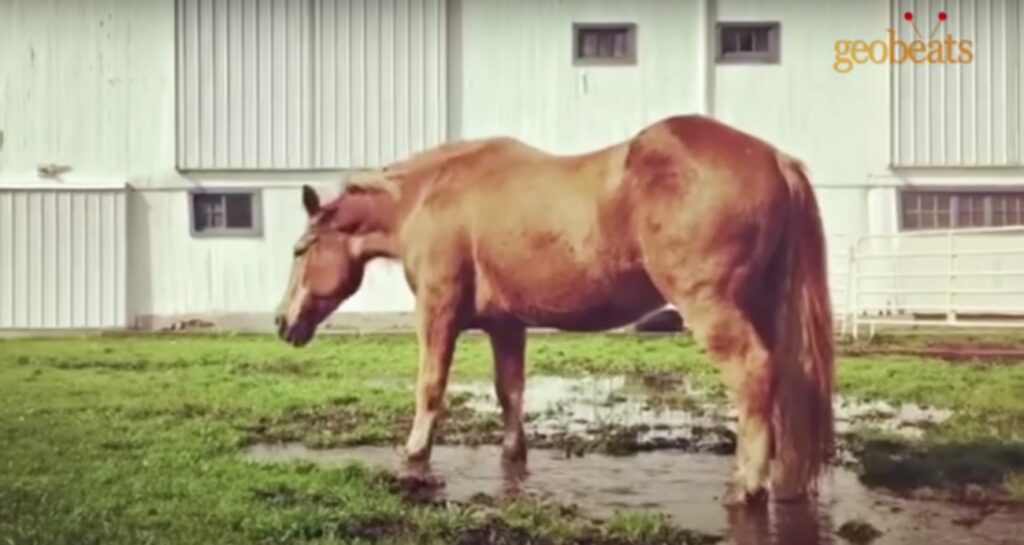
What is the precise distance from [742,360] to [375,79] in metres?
3.43

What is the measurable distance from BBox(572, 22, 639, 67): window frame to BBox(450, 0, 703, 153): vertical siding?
2 cm

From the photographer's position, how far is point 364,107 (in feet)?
23.1

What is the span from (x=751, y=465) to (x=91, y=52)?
13.9 ft

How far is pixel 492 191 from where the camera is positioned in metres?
4.71

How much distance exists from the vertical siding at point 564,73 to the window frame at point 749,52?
13 centimetres

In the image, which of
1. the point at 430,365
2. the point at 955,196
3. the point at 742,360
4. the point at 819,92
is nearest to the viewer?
the point at 742,360

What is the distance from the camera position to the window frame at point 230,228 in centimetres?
705

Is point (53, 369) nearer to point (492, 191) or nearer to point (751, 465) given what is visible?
point (492, 191)

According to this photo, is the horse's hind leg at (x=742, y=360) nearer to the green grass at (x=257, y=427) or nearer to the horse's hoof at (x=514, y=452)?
the green grass at (x=257, y=427)

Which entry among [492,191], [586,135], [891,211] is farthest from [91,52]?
[891,211]

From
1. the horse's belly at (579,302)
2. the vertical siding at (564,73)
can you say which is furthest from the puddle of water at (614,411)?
the vertical siding at (564,73)

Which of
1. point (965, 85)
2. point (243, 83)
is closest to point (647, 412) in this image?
point (965, 85)

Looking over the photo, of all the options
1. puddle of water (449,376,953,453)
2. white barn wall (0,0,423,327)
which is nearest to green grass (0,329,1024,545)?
puddle of water (449,376,953,453)

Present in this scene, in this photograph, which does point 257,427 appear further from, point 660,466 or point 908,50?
point 908,50
